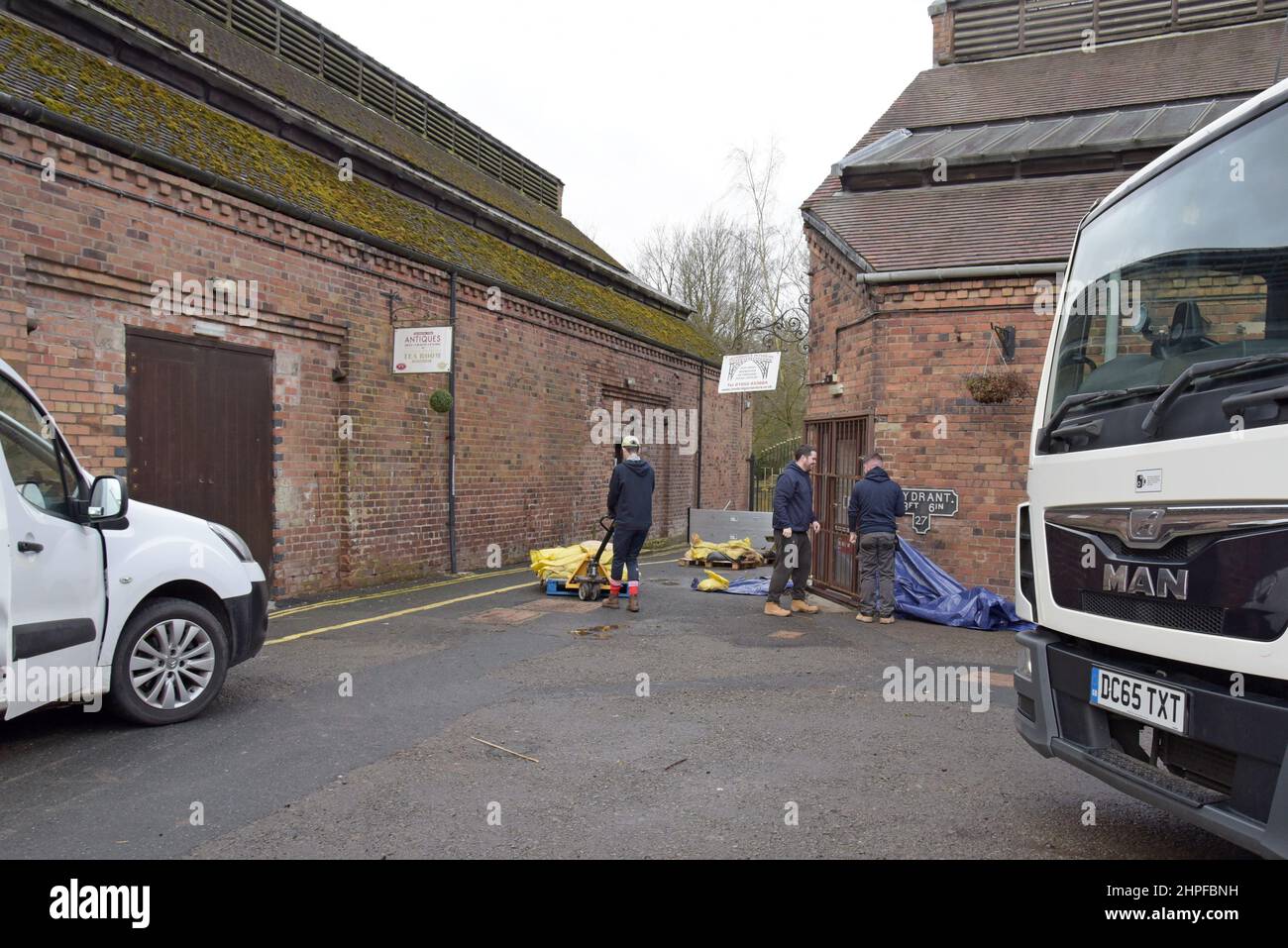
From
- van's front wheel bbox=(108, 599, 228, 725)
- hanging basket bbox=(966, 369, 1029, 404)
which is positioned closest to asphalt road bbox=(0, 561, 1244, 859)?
van's front wheel bbox=(108, 599, 228, 725)

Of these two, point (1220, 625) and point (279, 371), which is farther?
point (279, 371)

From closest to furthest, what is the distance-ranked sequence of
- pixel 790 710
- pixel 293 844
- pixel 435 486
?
1. pixel 293 844
2. pixel 790 710
3. pixel 435 486

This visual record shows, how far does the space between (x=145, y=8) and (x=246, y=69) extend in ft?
Result: 4.59

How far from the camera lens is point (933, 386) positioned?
9.53m

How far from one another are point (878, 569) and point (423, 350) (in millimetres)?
6149

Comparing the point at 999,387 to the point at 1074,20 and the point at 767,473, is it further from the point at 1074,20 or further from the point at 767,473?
the point at 767,473

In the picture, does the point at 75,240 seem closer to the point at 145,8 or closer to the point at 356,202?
the point at 356,202

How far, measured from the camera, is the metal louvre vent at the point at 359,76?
552 inches

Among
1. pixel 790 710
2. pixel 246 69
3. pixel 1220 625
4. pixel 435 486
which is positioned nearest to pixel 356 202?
pixel 246 69

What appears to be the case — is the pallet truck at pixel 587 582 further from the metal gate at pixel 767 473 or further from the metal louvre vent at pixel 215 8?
the metal gate at pixel 767 473

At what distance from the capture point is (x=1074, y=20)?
14.1 meters

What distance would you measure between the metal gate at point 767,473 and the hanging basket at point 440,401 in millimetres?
10275

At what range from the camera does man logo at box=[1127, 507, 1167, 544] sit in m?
3.03

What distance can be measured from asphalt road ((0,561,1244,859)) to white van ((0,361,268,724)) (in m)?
0.33
